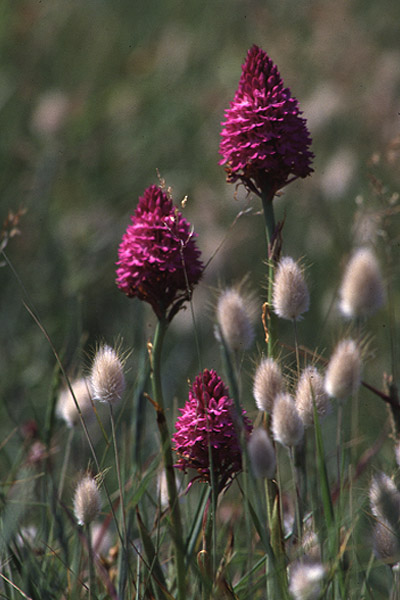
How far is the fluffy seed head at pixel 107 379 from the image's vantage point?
140 centimetres

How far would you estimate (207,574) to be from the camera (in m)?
1.46

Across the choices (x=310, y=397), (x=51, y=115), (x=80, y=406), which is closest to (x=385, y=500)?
(x=310, y=397)

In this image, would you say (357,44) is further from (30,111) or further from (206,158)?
(30,111)

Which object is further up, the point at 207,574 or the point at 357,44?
the point at 357,44

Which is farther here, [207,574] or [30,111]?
[30,111]

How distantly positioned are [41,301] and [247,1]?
2.75 metres

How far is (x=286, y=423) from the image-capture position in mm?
1252

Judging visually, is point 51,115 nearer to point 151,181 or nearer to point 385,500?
point 151,181

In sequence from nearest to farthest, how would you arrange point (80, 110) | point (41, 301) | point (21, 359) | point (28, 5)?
point (21, 359) < point (41, 301) < point (80, 110) < point (28, 5)

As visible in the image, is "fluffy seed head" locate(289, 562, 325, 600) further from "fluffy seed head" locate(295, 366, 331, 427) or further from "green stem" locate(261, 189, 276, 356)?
"green stem" locate(261, 189, 276, 356)

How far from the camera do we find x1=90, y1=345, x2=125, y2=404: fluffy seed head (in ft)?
4.60

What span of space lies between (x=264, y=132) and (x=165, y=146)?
3.35 meters

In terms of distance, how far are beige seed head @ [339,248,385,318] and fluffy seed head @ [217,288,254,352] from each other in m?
0.19

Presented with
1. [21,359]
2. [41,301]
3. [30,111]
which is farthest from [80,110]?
[21,359]
